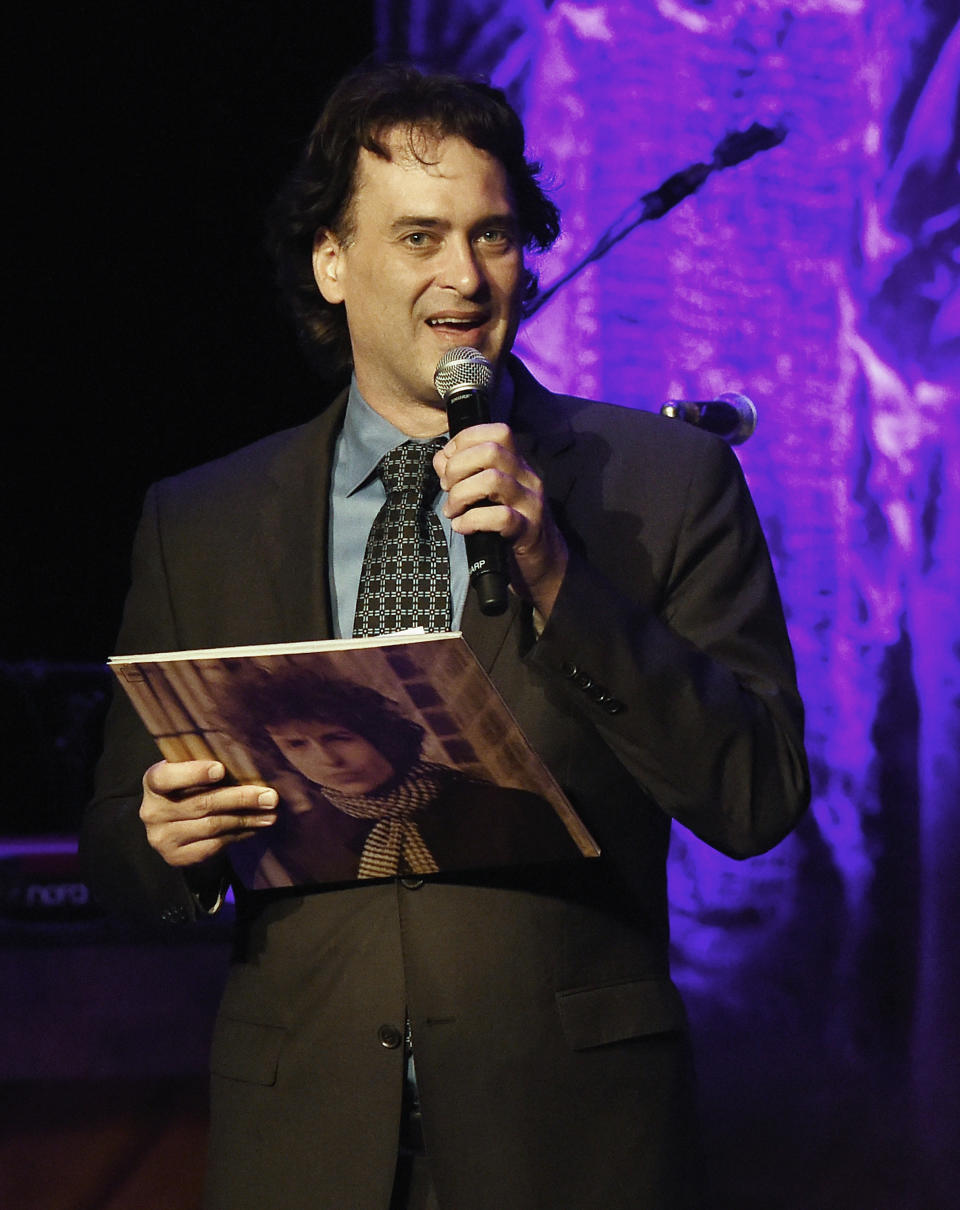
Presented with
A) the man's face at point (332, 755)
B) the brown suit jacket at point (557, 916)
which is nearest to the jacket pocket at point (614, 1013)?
the brown suit jacket at point (557, 916)

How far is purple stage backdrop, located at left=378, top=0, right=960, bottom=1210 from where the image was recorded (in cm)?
261

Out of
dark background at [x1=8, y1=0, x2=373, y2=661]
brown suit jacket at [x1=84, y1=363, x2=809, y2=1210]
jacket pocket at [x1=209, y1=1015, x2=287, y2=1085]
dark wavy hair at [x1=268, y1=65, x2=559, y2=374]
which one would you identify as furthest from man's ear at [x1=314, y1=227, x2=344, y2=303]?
dark background at [x1=8, y1=0, x2=373, y2=661]

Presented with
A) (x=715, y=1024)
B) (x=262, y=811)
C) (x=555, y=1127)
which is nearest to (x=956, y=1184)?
(x=715, y=1024)

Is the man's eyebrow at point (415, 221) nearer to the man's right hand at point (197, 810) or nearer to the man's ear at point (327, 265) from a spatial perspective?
the man's ear at point (327, 265)

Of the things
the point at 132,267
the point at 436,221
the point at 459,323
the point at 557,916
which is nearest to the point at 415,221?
the point at 436,221

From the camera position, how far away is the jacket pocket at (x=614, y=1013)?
1279 millimetres

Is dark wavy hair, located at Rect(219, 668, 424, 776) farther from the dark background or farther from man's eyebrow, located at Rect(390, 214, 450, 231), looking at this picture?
the dark background

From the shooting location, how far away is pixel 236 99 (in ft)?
13.4

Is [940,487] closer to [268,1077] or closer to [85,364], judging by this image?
[268,1077]

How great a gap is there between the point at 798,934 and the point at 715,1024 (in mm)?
250

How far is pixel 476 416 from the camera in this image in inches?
49.1

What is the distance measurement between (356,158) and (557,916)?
990mm

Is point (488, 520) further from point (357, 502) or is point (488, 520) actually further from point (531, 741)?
point (357, 502)

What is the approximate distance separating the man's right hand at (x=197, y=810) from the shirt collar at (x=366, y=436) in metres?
0.47
